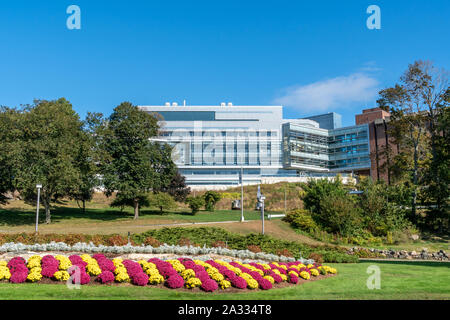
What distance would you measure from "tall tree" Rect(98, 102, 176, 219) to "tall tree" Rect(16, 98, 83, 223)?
3.47 meters

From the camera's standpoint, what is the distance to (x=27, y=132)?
37.3m

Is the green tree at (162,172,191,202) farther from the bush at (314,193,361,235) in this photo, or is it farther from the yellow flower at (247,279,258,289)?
the yellow flower at (247,279,258,289)

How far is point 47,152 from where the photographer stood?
36.8 meters

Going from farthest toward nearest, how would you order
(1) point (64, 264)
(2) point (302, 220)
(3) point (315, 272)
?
(2) point (302, 220)
(3) point (315, 272)
(1) point (64, 264)

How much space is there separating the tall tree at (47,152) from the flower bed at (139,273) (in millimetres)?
25932

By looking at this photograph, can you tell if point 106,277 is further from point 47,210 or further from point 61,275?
point 47,210

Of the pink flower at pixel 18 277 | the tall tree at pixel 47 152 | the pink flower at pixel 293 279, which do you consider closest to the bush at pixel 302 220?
the tall tree at pixel 47 152

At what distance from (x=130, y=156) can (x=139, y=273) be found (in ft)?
106

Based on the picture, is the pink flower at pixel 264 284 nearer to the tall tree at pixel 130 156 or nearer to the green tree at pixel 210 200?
the tall tree at pixel 130 156

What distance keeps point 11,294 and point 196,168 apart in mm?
93160

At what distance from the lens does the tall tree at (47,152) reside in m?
35.0

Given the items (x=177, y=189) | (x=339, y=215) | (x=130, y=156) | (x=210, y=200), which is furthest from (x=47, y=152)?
(x=339, y=215)

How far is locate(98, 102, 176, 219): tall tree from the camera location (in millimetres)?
40438

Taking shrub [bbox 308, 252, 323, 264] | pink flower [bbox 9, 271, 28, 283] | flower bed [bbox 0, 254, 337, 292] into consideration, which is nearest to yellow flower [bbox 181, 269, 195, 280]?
flower bed [bbox 0, 254, 337, 292]
